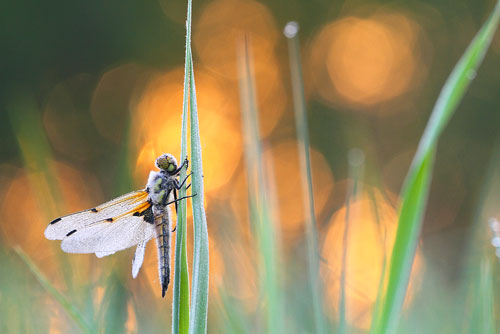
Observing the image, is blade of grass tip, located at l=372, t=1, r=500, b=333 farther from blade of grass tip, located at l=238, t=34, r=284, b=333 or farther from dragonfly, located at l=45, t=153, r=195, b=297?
dragonfly, located at l=45, t=153, r=195, b=297

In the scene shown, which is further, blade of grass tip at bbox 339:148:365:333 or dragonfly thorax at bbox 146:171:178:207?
dragonfly thorax at bbox 146:171:178:207

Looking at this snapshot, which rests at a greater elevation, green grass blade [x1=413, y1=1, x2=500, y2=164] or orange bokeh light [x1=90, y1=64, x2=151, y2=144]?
orange bokeh light [x1=90, y1=64, x2=151, y2=144]

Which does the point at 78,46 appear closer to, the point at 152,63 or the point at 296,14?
the point at 152,63

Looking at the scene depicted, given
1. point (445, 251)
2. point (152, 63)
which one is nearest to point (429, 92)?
point (152, 63)

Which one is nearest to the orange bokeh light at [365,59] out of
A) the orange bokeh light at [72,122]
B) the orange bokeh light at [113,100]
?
the orange bokeh light at [113,100]

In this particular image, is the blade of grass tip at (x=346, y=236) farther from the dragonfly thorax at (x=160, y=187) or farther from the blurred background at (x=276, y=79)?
the blurred background at (x=276, y=79)

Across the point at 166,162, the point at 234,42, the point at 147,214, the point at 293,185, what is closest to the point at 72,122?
the point at 234,42

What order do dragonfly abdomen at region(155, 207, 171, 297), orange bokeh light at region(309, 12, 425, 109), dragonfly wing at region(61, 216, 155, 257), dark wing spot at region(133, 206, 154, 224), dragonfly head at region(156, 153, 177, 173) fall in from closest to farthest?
Result: dragonfly abdomen at region(155, 207, 171, 297) → dragonfly wing at region(61, 216, 155, 257) → dark wing spot at region(133, 206, 154, 224) → dragonfly head at region(156, 153, 177, 173) → orange bokeh light at region(309, 12, 425, 109)

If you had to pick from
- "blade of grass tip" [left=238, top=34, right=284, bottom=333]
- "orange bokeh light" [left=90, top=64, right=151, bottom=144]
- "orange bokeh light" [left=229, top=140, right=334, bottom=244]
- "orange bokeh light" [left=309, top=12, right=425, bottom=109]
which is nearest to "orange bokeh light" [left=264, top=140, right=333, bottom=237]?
"orange bokeh light" [left=229, top=140, right=334, bottom=244]

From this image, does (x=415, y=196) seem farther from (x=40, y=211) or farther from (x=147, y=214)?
(x=40, y=211)
